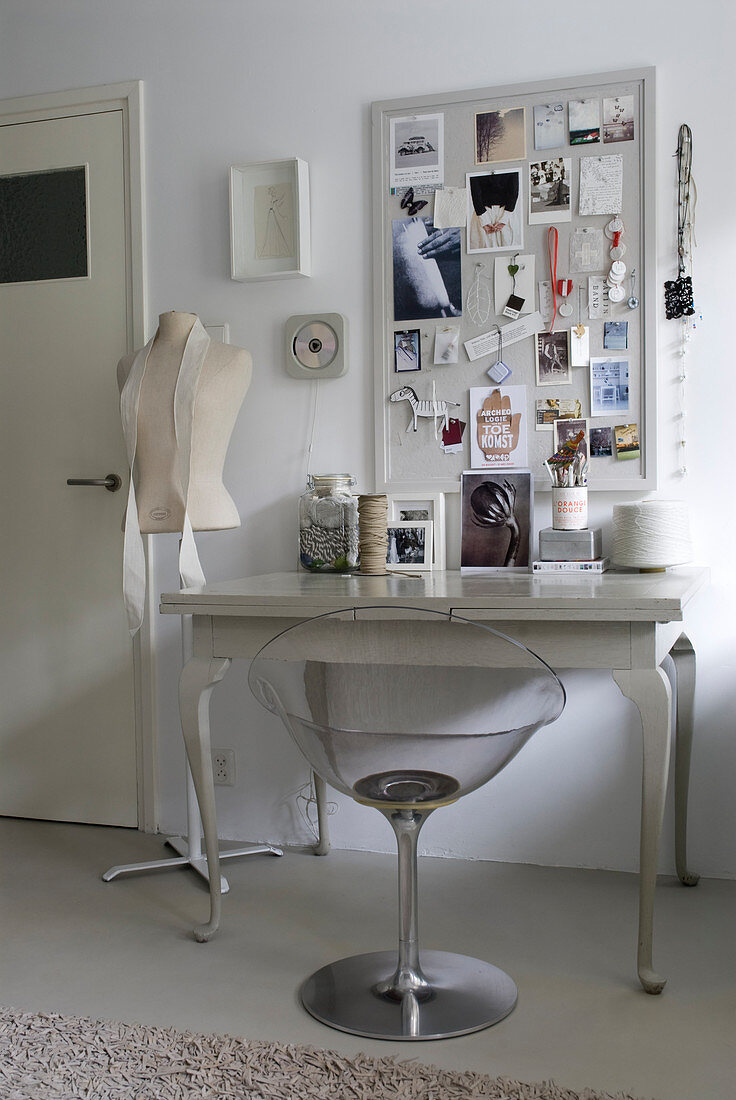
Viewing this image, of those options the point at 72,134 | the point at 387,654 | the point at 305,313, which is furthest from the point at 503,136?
the point at 387,654

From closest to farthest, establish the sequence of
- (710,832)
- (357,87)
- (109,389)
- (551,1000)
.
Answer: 1. (551,1000)
2. (710,832)
3. (357,87)
4. (109,389)

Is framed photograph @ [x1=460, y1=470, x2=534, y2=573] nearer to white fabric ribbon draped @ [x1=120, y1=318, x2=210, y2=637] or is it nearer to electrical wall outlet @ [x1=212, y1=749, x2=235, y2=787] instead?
white fabric ribbon draped @ [x1=120, y1=318, x2=210, y2=637]

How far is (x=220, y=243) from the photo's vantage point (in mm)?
2916

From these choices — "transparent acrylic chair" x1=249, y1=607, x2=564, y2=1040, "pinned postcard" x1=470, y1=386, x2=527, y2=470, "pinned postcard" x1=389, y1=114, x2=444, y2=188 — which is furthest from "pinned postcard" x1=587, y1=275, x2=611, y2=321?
"transparent acrylic chair" x1=249, y1=607, x2=564, y2=1040

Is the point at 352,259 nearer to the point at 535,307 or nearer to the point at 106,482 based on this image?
the point at 535,307

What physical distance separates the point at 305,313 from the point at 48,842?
1.67m

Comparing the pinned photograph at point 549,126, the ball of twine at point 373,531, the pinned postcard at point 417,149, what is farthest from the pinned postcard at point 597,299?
the ball of twine at point 373,531

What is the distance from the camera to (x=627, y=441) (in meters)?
2.55

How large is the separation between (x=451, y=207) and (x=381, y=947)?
5.98 ft

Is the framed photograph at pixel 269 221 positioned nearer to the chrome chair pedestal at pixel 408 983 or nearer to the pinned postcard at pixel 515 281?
the pinned postcard at pixel 515 281

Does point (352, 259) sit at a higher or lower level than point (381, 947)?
higher

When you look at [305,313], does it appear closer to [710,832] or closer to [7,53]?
[7,53]

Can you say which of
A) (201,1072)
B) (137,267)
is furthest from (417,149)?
(201,1072)

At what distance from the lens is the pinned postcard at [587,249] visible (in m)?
2.56
